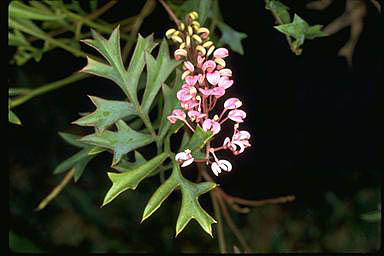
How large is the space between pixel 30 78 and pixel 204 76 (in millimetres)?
581

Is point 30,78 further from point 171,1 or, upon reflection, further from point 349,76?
point 349,76

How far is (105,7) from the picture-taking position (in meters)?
0.83

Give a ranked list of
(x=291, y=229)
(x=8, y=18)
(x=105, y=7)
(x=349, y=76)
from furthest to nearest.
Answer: (x=291, y=229) < (x=349, y=76) < (x=105, y=7) < (x=8, y=18)

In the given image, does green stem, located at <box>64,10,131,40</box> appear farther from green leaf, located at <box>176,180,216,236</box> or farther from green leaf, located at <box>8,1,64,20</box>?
green leaf, located at <box>176,180,216,236</box>

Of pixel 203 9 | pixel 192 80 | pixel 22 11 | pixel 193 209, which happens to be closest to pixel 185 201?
pixel 193 209

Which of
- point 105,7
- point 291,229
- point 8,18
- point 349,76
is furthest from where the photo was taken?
point 291,229

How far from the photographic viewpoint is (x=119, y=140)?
56cm

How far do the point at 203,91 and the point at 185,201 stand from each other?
0.34 feet

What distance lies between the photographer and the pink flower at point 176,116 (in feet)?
1.71

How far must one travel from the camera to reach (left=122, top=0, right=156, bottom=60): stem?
2.63 ft

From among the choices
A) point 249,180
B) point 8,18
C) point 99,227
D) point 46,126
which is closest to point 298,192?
point 249,180

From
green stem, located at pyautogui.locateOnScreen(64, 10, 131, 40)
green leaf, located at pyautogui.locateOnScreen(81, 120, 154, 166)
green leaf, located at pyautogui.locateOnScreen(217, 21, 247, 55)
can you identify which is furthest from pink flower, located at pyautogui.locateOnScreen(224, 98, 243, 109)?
green stem, located at pyautogui.locateOnScreen(64, 10, 131, 40)

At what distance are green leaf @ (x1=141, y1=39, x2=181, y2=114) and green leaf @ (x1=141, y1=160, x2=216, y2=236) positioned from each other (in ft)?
0.28

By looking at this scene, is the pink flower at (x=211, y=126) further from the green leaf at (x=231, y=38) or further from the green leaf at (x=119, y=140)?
the green leaf at (x=231, y=38)
